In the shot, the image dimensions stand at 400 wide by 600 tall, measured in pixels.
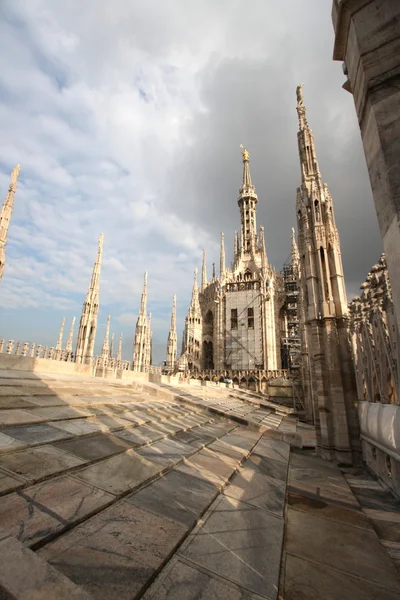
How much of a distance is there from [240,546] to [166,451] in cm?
191

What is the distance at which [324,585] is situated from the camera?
222 cm

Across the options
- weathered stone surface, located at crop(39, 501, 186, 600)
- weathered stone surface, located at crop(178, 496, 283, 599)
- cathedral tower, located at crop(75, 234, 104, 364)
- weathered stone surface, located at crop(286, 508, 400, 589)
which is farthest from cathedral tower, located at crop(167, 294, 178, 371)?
weathered stone surface, located at crop(39, 501, 186, 600)

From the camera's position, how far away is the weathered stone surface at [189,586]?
171 centimetres

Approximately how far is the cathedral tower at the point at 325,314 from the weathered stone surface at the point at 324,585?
6262 millimetres

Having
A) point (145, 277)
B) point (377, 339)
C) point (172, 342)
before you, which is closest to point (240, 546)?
point (377, 339)

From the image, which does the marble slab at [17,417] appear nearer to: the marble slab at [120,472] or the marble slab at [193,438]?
the marble slab at [120,472]

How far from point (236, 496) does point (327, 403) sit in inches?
257

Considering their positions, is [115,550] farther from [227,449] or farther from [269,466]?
[269,466]

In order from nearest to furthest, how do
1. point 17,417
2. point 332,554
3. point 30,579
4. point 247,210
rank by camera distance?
point 30,579
point 332,554
point 17,417
point 247,210

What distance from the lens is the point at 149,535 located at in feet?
7.09

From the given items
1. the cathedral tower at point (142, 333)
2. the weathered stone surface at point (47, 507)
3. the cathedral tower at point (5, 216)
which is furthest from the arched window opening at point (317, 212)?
the cathedral tower at point (142, 333)

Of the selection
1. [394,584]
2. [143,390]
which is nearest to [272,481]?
[394,584]

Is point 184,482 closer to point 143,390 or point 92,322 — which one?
point 143,390

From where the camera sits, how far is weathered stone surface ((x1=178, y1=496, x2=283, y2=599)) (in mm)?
2061
